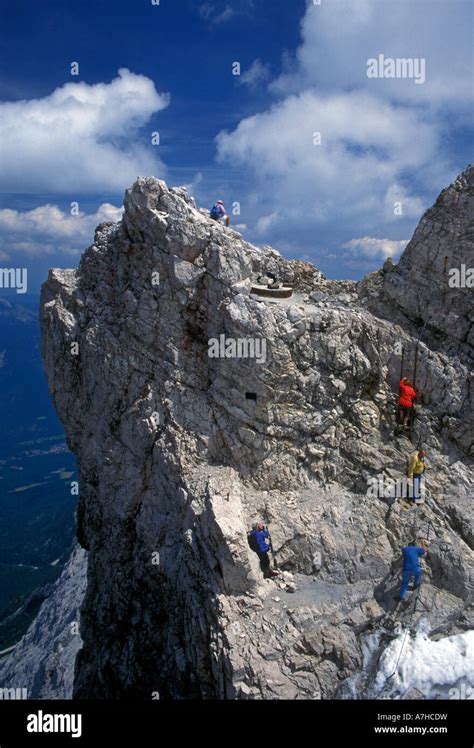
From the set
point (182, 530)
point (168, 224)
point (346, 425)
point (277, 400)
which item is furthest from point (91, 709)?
point (168, 224)

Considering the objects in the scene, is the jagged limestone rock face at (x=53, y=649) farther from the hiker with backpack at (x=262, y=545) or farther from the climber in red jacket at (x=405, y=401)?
the climber in red jacket at (x=405, y=401)

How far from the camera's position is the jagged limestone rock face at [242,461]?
18.5 m

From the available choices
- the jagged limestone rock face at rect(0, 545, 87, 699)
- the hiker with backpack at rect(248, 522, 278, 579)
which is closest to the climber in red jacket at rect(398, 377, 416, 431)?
the hiker with backpack at rect(248, 522, 278, 579)

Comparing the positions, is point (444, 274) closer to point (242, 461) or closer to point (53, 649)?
point (242, 461)

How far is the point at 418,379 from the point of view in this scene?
2198 cm

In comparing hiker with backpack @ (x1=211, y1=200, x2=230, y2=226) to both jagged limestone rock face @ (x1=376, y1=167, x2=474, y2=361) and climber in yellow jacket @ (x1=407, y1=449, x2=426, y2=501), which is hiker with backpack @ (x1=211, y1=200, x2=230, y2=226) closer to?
jagged limestone rock face @ (x1=376, y1=167, x2=474, y2=361)

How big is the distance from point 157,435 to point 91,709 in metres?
11.4

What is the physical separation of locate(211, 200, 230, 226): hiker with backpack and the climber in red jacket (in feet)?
42.7

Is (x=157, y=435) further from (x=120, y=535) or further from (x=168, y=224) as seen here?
(x=168, y=224)

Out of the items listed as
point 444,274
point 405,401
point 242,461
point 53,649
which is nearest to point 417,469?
point 405,401

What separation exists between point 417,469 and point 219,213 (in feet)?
55.1

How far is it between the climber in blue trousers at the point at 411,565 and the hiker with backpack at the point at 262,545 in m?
5.20

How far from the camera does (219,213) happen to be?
86.0ft

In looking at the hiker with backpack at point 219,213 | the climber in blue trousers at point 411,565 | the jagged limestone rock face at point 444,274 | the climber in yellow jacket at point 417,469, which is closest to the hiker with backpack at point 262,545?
the climber in blue trousers at point 411,565
